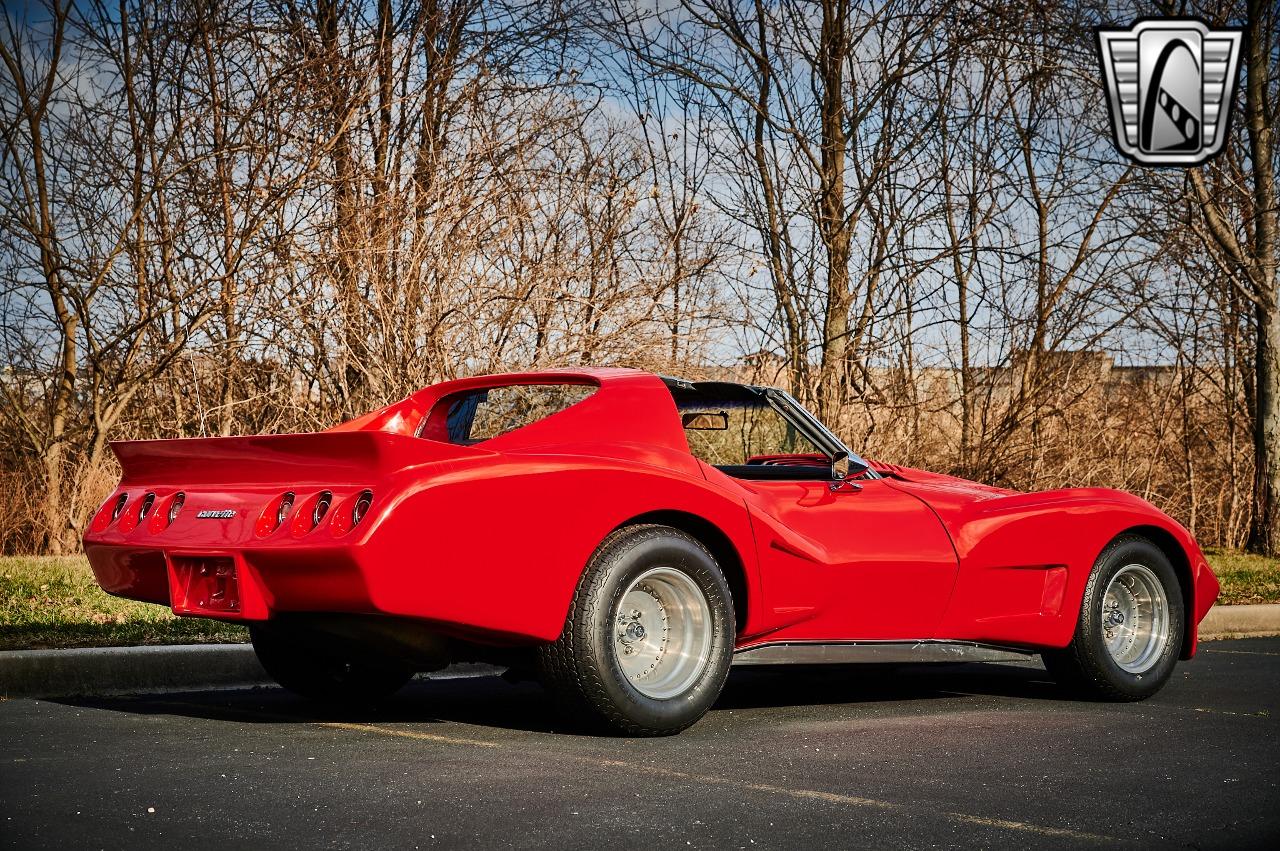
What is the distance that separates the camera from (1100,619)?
6.55m

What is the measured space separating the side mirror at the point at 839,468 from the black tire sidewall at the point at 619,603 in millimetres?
927

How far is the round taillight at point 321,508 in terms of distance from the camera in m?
4.73

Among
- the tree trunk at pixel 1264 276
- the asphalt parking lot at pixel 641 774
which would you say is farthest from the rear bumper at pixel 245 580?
the tree trunk at pixel 1264 276

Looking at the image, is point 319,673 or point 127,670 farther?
point 127,670

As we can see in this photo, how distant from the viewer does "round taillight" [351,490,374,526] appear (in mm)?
4617

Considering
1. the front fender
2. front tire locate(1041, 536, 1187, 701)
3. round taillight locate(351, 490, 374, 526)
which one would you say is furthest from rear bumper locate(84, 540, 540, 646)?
front tire locate(1041, 536, 1187, 701)

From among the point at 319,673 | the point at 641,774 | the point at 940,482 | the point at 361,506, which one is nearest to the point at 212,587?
the point at 361,506

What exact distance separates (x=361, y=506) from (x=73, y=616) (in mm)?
3807

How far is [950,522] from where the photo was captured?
20.4ft

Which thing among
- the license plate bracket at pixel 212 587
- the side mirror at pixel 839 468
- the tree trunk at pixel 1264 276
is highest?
the tree trunk at pixel 1264 276

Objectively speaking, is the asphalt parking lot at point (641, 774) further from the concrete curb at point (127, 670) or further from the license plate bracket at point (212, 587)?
the license plate bracket at point (212, 587)

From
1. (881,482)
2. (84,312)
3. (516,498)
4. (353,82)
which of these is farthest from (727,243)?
(516,498)

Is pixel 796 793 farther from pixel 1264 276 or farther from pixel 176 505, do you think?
pixel 1264 276

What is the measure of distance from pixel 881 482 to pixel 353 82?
23.0 feet
